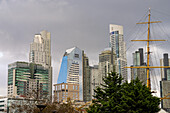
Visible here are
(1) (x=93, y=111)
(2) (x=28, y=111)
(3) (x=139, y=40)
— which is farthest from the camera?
(3) (x=139, y=40)

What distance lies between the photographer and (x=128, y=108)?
165ft

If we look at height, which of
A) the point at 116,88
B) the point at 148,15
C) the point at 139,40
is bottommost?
the point at 116,88

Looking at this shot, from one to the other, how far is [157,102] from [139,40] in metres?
33.1

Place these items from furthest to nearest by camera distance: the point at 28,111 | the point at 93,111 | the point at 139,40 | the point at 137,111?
the point at 139,40 < the point at 28,111 < the point at 93,111 < the point at 137,111

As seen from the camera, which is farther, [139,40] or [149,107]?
[139,40]

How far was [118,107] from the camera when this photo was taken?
1994 inches

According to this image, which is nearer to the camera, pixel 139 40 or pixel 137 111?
pixel 137 111

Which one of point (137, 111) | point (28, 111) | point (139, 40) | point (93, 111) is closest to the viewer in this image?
point (137, 111)

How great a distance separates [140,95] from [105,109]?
621 centimetres

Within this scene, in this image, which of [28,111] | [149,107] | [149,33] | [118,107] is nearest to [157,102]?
[149,107]

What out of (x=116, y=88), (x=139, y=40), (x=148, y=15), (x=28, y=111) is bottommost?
(x=28, y=111)

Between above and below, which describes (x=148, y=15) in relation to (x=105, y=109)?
above

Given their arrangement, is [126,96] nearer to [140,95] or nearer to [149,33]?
[140,95]

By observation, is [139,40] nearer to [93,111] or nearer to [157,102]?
[157,102]
